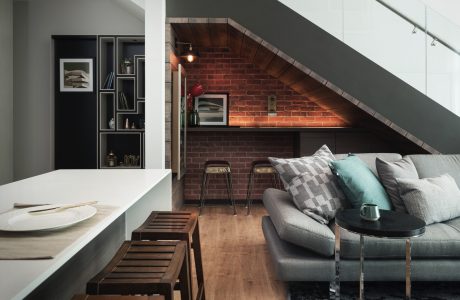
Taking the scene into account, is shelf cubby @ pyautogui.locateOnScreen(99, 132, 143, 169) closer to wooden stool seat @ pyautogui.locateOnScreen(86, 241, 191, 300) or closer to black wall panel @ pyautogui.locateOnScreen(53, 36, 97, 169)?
black wall panel @ pyautogui.locateOnScreen(53, 36, 97, 169)

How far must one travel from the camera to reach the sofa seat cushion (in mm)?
2326

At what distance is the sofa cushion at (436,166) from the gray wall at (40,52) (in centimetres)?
380

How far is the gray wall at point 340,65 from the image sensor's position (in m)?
3.79

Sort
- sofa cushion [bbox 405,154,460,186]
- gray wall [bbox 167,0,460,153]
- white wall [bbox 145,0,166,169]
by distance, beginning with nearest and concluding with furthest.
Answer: sofa cushion [bbox 405,154,460,186], gray wall [bbox 167,0,460,153], white wall [bbox 145,0,166,169]

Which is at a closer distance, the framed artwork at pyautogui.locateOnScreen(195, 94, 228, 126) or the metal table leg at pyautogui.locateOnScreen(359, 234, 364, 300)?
the metal table leg at pyautogui.locateOnScreen(359, 234, 364, 300)

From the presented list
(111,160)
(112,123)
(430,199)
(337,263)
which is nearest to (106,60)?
(112,123)

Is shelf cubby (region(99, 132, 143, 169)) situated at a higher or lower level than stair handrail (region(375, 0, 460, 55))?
lower

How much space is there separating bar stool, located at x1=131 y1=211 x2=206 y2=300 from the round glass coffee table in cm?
80

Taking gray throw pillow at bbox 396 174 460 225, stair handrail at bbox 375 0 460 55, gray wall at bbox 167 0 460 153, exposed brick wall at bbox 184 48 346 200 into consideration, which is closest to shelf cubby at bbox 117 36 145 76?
exposed brick wall at bbox 184 48 346 200

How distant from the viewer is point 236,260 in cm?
316

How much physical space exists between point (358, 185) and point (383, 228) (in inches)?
27.5

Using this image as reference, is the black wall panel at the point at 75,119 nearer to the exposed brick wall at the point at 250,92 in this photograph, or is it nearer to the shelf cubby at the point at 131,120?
the shelf cubby at the point at 131,120

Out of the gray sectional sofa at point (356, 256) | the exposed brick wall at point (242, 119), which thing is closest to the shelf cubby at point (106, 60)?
the exposed brick wall at point (242, 119)

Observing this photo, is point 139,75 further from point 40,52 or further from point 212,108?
point 40,52
